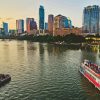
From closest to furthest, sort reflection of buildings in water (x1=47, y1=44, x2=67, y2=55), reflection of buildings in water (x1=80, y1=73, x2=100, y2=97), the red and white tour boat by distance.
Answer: reflection of buildings in water (x1=80, y1=73, x2=100, y2=97), the red and white tour boat, reflection of buildings in water (x1=47, y1=44, x2=67, y2=55)

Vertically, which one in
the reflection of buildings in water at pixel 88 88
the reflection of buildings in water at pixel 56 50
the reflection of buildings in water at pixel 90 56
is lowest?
the reflection of buildings in water at pixel 88 88

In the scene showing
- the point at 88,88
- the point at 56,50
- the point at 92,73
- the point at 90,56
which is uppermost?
the point at 56,50

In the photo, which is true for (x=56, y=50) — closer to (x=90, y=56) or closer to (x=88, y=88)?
(x=90, y=56)

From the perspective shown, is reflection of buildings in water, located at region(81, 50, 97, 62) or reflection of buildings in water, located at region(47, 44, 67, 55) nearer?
reflection of buildings in water, located at region(81, 50, 97, 62)

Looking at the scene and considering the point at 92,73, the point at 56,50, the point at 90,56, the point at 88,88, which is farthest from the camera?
the point at 56,50

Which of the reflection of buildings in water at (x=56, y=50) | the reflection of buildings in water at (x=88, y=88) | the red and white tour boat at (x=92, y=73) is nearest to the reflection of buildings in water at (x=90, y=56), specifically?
the reflection of buildings in water at (x=56, y=50)

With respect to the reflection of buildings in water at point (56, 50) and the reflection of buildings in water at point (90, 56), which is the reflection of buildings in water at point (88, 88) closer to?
the reflection of buildings in water at point (90, 56)

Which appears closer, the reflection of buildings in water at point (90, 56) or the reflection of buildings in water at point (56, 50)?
the reflection of buildings in water at point (90, 56)

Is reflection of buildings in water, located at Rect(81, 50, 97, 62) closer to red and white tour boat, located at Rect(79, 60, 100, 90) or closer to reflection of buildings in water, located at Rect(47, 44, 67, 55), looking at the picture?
reflection of buildings in water, located at Rect(47, 44, 67, 55)

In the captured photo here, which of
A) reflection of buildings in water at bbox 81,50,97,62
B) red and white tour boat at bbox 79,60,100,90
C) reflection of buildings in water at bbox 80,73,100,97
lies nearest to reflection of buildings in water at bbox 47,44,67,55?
reflection of buildings in water at bbox 81,50,97,62

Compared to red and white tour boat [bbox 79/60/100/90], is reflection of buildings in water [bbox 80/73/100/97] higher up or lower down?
lower down

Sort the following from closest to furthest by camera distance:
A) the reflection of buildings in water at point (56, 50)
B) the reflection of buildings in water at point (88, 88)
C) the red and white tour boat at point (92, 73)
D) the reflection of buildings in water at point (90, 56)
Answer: the reflection of buildings in water at point (88, 88), the red and white tour boat at point (92, 73), the reflection of buildings in water at point (90, 56), the reflection of buildings in water at point (56, 50)

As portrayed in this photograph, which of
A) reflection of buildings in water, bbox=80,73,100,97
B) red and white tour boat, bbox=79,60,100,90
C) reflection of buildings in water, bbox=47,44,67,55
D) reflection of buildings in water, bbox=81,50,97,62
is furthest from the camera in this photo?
reflection of buildings in water, bbox=47,44,67,55

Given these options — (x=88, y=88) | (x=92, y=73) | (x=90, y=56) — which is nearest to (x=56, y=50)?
(x=90, y=56)
